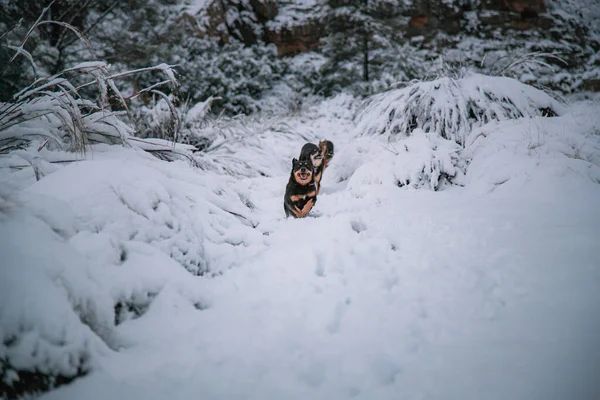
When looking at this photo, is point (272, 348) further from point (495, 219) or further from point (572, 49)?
point (572, 49)

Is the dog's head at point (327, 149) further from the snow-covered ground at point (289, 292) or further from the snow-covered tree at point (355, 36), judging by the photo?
the snow-covered tree at point (355, 36)

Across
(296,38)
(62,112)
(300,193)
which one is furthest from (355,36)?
(62,112)

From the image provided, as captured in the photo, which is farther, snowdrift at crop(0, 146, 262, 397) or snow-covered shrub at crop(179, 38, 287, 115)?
snow-covered shrub at crop(179, 38, 287, 115)

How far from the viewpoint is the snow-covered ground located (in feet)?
2.67

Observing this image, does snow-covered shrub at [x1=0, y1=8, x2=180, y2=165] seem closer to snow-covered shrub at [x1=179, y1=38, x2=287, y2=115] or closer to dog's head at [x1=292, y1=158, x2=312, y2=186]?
dog's head at [x1=292, y1=158, x2=312, y2=186]

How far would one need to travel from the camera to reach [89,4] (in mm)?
5066

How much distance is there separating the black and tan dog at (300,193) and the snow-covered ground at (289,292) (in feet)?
2.50

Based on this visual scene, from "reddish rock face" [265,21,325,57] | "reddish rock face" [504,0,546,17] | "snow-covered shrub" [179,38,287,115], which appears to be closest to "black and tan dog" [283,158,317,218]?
"snow-covered shrub" [179,38,287,115]

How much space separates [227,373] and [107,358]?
379 millimetres

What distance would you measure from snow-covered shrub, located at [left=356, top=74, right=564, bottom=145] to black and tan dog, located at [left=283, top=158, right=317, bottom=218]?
1.59m

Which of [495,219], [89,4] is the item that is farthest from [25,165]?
[89,4]

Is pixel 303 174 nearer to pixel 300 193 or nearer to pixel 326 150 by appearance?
pixel 300 193

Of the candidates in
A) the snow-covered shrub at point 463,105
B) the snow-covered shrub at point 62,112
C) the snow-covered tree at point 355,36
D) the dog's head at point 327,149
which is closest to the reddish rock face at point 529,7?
the snow-covered tree at point 355,36

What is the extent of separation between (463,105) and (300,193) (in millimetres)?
2541
